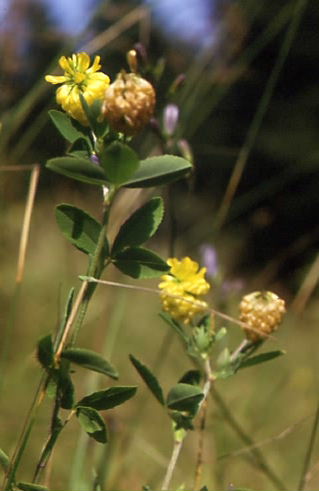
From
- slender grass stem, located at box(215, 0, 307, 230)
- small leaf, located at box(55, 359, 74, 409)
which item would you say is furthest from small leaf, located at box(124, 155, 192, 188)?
slender grass stem, located at box(215, 0, 307, 230)

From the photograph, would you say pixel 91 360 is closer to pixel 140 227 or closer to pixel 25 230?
pixel 140 227

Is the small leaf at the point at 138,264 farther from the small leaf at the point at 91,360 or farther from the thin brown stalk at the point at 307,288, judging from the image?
the thin brown stalk at the point at 307,288

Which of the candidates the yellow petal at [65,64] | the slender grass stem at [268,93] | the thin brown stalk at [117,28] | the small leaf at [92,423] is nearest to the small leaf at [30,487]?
the small leaf at [92,423]

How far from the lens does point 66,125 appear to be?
595 millimetres

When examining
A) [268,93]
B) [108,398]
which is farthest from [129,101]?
[268,93]

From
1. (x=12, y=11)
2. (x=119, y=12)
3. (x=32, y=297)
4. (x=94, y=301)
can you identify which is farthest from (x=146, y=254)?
(x=32, y=297)

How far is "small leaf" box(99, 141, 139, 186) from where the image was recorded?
52 cm

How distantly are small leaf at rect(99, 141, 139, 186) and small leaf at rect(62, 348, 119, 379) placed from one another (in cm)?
11

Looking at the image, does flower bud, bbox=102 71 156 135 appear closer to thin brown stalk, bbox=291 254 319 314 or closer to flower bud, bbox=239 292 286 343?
flower bud, bbox=239 292 286 343

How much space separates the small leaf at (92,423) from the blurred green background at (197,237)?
10 centimetres

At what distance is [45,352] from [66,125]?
16 cm

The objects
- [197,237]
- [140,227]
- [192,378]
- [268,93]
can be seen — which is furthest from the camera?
[197,237]

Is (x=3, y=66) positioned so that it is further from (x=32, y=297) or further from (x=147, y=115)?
(x=32, y=297)

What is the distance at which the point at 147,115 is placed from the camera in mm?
510
